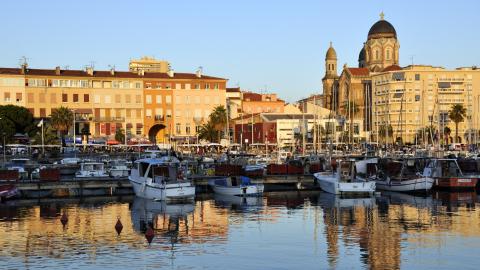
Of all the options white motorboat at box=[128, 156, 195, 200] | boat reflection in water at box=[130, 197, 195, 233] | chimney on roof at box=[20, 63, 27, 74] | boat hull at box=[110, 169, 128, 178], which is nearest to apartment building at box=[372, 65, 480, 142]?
chimney on roof at box=[20, 63, 27, 74]

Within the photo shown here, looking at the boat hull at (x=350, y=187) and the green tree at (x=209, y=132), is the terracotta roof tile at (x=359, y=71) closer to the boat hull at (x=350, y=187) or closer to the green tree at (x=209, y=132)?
the green tree at (x=209, y=132)

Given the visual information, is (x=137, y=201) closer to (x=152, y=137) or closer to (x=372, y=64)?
(x=152, y=137)

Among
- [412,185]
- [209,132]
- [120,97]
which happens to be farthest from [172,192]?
[120,97]

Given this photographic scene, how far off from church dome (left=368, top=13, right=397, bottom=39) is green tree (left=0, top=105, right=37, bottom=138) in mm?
93690

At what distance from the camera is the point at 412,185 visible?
207 feet

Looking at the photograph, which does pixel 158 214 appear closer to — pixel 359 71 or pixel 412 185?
pixel 412 185

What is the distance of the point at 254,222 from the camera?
147 ft

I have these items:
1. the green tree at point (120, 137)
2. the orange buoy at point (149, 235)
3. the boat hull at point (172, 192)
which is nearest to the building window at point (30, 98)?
the green tree at point (120, 137)

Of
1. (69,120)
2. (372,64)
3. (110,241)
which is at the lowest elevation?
(110,241)

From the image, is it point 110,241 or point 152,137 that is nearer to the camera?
point 110,241

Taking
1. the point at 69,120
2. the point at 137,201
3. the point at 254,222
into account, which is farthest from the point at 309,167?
the point at 69,120

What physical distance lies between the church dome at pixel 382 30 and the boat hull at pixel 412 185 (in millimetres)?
127705

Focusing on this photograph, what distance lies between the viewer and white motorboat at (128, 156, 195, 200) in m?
54.7

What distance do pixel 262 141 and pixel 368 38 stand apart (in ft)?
179
